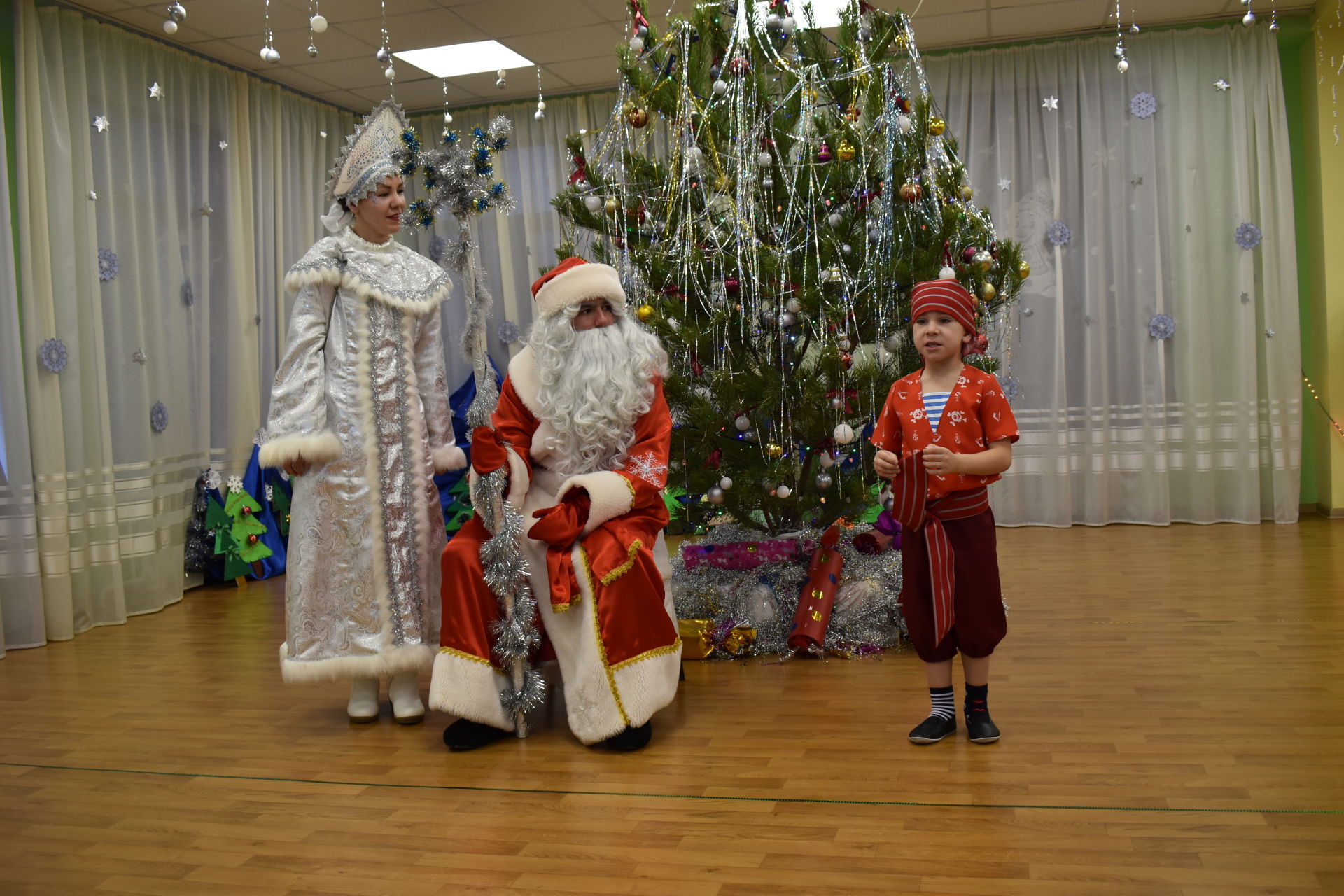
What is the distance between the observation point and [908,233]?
12.4 ft

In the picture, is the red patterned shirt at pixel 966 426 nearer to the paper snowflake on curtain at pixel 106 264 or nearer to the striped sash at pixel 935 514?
the striped sash at pixel 935 514

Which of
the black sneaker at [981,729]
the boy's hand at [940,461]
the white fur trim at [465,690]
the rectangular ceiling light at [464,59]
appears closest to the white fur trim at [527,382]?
the white fur trim at [465,690]

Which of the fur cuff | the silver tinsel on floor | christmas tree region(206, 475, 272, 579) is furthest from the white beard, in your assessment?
christmas tree region(206, 475, 272, 579)

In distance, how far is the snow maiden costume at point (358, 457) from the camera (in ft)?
10.6

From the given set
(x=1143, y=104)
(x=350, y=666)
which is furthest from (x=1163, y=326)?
(x=350, y=666)

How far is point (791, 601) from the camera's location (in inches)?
158

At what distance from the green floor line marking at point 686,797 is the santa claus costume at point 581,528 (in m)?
0.28

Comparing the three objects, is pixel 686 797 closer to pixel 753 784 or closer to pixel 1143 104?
→ pixel 753 784

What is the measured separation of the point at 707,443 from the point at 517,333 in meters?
3.57

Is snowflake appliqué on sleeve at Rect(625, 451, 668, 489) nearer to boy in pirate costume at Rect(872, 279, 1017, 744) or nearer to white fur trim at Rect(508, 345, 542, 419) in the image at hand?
white fur trim at Rect(508, 345, 542, 419)

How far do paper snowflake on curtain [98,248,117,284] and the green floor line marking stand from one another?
2.69 meters

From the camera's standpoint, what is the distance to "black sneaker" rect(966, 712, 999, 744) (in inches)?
113

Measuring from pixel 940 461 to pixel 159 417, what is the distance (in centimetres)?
409

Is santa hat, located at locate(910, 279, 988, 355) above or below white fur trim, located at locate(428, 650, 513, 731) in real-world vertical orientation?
above
